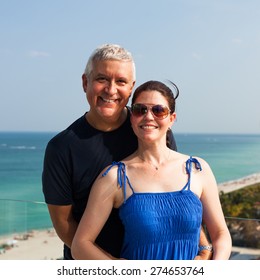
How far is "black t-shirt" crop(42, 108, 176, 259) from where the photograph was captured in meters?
2.20

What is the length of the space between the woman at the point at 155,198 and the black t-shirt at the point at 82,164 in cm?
13

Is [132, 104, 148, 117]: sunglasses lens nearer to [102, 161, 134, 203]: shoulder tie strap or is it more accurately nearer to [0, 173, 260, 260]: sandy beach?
[102, 161, 134, 203]: shoulder tie strap

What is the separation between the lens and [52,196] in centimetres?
224

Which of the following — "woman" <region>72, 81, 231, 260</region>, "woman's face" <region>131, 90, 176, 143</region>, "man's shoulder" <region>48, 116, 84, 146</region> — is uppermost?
"woman's face" <region>131, 90, 176, 143</region>

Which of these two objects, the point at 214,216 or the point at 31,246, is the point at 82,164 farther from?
the point at 31,246

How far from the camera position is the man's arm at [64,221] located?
2.28m

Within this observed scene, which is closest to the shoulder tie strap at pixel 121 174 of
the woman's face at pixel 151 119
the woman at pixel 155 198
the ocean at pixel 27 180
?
the woman at pixel 155 198

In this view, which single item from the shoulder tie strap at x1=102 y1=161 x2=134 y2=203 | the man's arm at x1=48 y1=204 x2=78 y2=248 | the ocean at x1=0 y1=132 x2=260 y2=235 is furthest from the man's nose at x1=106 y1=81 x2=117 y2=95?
the ocean at x1=0 y1=132 x2=260 y2=235

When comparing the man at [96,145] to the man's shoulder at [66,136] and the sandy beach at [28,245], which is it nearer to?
the man's shoulder at [66,136]

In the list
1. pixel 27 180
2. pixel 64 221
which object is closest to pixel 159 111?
pixel 64 221

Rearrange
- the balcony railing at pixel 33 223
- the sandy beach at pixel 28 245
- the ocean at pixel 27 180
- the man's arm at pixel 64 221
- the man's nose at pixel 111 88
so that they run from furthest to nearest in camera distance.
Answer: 1. the ocean at pixel 27 180
2. the sandy beach at pixel 28 245
3. the balcony railing at pixel 33 223
4. the man's arm at pixel 64 221
5. the man's nose at pixel 111 88
